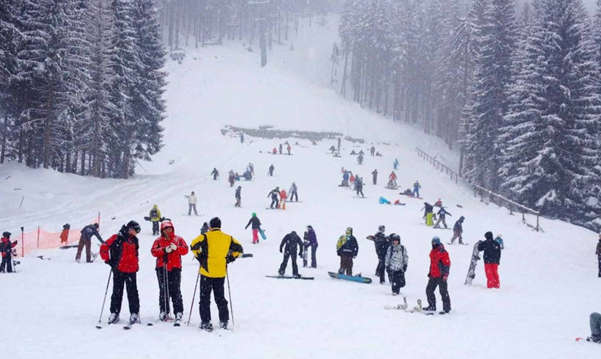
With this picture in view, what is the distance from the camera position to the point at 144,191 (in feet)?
106

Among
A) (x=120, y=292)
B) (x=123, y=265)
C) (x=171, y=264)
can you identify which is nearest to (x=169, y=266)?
(x=171, y=264)

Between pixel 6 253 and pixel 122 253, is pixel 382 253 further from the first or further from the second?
pixel 6 253

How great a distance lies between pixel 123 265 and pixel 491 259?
36.5 ft

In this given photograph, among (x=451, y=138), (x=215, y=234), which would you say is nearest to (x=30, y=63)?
(x=215, y=234)

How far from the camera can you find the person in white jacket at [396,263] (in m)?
13.7

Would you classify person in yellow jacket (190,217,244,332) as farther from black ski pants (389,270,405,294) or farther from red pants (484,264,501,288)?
red pants (484,264,501,288)

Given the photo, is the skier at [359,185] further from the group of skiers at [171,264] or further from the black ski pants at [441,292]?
the group of skiers at [171,264]

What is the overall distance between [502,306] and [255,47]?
9988 centimetres

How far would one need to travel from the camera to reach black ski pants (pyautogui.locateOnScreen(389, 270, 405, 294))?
13.8 m

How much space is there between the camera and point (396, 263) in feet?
45.1

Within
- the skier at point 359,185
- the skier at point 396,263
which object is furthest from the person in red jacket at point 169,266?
the skier at point 359,185

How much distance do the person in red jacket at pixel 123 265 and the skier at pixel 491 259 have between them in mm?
10722

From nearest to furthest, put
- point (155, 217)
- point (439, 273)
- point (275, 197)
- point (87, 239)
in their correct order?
point (439, 273) < point (87, 239) < point (155, 217) < point (275, 197)

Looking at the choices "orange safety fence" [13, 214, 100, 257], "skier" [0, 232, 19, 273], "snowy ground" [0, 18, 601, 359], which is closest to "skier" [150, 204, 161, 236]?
"snowy ground" [0, 18, 601, 359]
